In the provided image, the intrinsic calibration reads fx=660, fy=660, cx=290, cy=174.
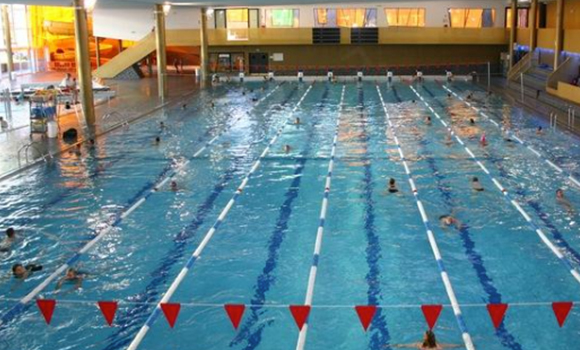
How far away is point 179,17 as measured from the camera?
36.4 meters

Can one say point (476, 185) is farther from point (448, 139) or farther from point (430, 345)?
point (430, 345)

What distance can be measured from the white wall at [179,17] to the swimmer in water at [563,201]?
26046 millimetres

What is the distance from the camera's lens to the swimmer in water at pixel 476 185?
11.8 m

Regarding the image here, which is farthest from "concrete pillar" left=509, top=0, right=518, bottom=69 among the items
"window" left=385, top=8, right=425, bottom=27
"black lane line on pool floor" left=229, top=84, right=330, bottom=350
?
"black lane line on pool floor" left=229, top=84, right=330, bottom=350

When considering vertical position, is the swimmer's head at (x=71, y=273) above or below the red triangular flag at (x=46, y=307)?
below

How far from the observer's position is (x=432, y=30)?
34625 mm

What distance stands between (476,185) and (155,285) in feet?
21.4

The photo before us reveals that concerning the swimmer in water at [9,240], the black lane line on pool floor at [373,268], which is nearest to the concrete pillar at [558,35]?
the black lane line on pool floor at [373,268]

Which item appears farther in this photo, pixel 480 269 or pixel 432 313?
pixel 480 269

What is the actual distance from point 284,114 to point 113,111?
5.72 meters

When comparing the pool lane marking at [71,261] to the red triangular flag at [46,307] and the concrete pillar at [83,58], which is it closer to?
the red triangular flag at [46,307]

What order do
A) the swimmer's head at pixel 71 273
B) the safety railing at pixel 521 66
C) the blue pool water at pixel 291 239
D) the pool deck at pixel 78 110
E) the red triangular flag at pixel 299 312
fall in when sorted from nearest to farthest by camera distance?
the red triangular flag at pixel 299 312
the blue pool water at pixel 291 239
the swimmer's head at pixel 71 273
the pool deck at pixel 78 110
the safety railing at pixel 521 66

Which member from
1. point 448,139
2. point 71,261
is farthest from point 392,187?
point 71,261

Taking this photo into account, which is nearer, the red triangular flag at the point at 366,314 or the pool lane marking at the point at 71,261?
the red triangular flag at the point at 366,314
